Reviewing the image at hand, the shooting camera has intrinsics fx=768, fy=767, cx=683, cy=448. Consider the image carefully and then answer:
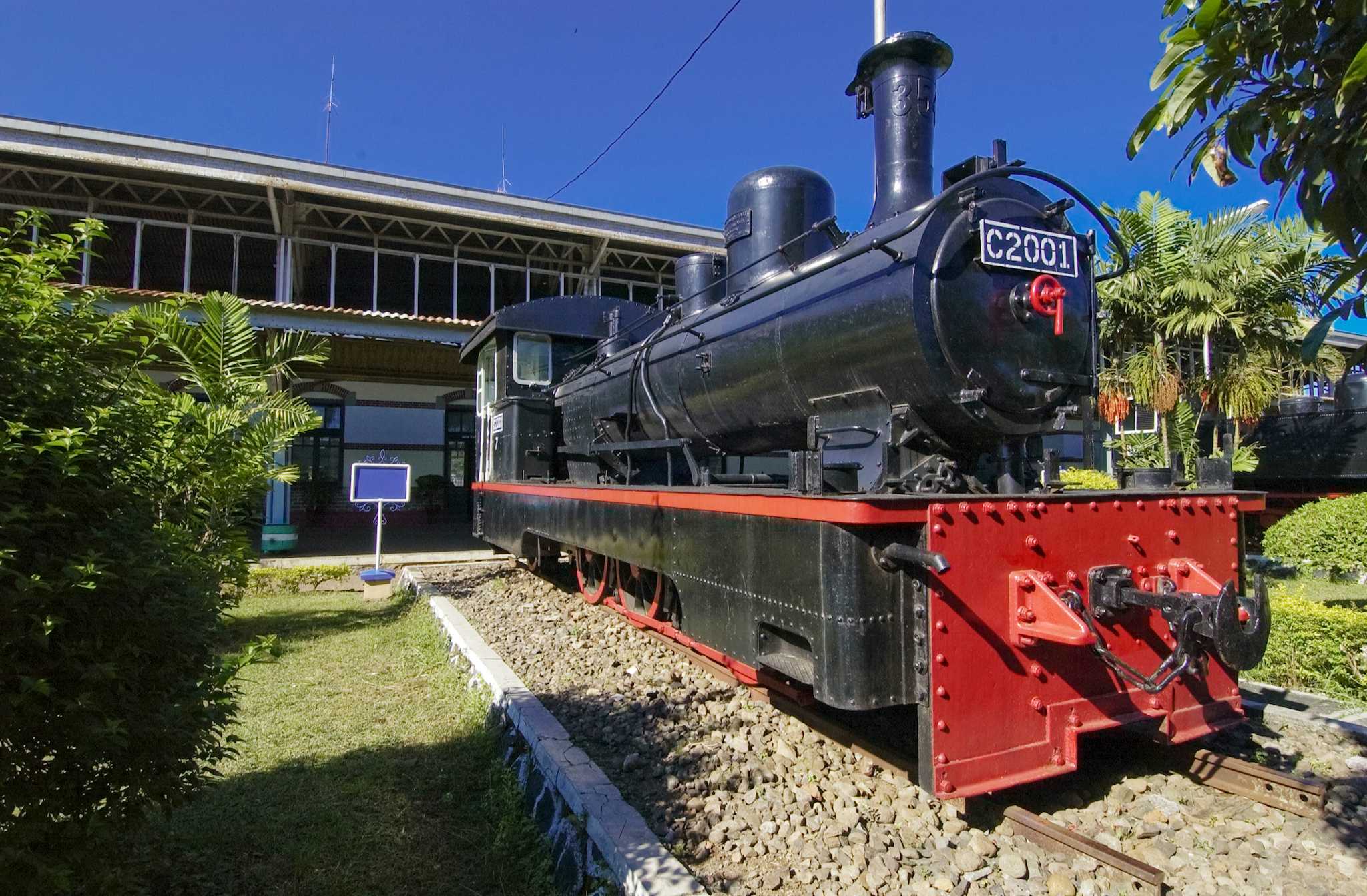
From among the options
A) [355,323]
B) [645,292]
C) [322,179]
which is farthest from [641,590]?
[645,292]

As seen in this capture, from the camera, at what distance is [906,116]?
4.11 m

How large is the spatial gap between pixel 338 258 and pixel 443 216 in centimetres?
324

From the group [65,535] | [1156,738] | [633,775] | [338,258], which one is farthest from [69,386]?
[338,258]

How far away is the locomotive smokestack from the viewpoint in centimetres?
407

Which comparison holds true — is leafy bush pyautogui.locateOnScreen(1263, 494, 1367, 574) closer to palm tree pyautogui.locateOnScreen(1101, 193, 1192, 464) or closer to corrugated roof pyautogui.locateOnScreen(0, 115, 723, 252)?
palm tree pyautogui.locateOnScreen(1101, 193, 1192, 464)

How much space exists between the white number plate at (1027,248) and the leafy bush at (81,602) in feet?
10.9

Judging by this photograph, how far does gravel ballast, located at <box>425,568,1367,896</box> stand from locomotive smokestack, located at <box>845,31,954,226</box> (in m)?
2.82

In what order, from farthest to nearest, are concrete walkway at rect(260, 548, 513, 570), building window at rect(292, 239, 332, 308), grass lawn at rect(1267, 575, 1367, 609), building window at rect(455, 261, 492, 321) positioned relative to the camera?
building window at rect(455, 261, 492, 321)
building window at rect(292, 239, 332, 308)
concrete walkway at rect(260, 548, 513, 570)
grass lawn at rect(1267, 575, 1367, 609)

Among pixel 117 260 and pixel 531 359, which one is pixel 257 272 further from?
pixel 531 359

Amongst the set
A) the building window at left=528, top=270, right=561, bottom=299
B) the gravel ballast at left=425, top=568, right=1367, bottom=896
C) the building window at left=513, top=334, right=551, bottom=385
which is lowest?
the gravel ballast at left=425, top=568, right=1367, bottom=896

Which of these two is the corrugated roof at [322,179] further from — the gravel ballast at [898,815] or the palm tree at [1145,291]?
the gravel ballast at [898,815]

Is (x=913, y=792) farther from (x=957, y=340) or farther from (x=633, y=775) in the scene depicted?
(x=957, y=340)

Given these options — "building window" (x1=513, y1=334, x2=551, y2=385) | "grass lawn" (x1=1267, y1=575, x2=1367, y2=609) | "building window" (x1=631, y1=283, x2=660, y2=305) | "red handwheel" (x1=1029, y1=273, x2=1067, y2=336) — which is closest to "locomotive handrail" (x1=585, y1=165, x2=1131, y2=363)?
"red handwheel" (x1=1029, y1=273, x2=1067, y2=336)

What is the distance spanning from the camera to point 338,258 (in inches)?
643
